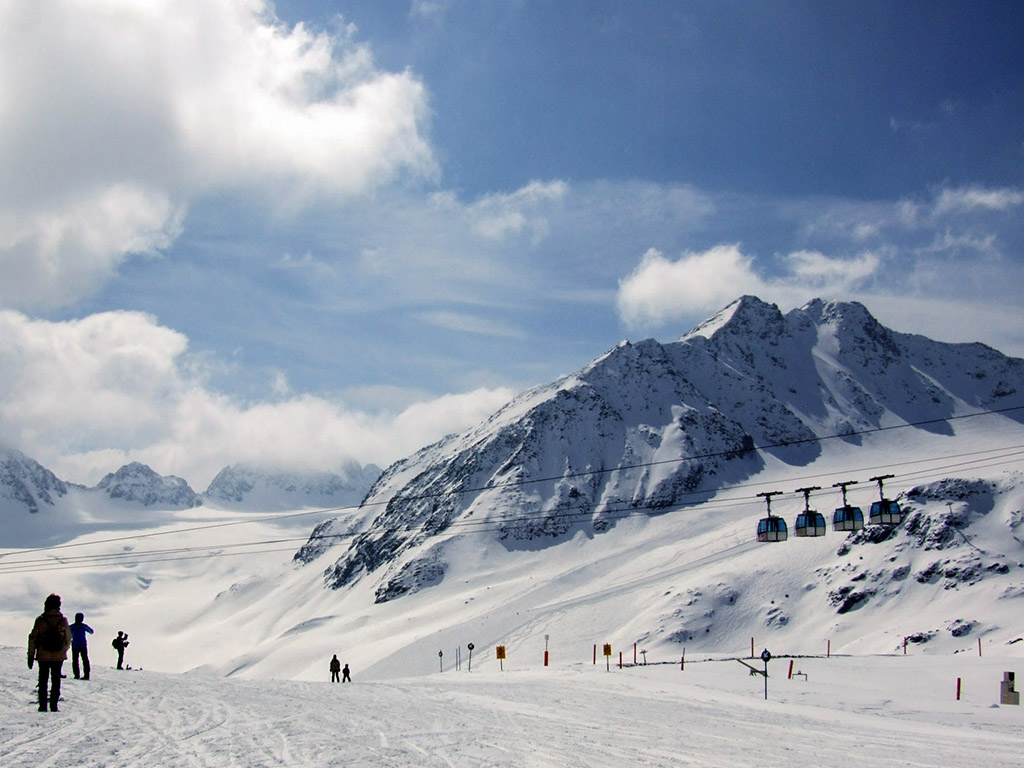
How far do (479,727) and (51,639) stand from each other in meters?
7.70

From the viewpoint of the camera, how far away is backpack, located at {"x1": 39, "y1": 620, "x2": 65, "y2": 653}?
1496 cm

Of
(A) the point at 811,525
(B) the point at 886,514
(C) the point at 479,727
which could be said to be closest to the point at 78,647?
(C) the point at 479,727

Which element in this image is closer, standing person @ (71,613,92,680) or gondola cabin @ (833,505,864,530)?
standing person @ (71,613,92,680)

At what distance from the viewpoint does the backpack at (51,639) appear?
589 inches

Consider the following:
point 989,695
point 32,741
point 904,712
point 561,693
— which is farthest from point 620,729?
point 989,695

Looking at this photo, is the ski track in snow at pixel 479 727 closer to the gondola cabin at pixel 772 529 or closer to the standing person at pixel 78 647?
the standing person at pixel 78 647

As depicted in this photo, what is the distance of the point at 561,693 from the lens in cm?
2459

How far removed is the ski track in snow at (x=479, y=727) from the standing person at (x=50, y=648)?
45 centimetres

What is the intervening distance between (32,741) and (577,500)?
185 m

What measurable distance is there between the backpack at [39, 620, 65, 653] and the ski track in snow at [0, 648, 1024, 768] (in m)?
1.09

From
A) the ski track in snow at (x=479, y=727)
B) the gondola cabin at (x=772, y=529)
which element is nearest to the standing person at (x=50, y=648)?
the ski track in snow at (x=479, y=727)

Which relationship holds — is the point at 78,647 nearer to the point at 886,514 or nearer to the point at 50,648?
the point at 50,648

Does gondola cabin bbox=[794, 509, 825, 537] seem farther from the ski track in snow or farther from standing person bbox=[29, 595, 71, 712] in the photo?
standing person bbox=[29, 595, 71, 712]

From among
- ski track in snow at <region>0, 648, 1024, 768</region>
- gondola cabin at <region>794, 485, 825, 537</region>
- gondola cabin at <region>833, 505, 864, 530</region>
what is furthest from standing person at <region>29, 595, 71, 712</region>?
gondola cabin at <region>794, 485, 825, 537</region>
